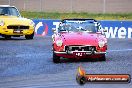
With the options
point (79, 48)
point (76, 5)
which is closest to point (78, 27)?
point (79, 48)

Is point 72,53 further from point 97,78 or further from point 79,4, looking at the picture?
point 79,4

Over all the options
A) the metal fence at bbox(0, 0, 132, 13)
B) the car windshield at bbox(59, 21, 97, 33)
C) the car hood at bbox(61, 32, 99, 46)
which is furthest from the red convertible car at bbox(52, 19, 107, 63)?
the metal fence at bbox(0, 0, 132, 13)

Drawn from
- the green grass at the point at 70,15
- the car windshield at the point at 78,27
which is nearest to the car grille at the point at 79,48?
the car windshield at the point at 78,27

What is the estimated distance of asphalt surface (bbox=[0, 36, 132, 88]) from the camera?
10704mm

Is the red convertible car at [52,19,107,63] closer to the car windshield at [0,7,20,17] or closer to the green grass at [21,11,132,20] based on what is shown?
the car windshield at [0,7,20,17]

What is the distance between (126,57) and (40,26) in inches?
601

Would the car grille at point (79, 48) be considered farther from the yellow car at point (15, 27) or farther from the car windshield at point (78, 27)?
the yellow car at point (15, 27)

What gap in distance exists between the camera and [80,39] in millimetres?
15695

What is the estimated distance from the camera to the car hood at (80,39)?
1554 cm

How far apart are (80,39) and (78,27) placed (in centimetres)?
157

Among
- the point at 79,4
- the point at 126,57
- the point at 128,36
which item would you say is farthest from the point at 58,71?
the point at 79,4

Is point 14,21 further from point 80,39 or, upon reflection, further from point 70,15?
point 70,15

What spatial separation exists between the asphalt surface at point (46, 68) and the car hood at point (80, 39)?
1.80ft

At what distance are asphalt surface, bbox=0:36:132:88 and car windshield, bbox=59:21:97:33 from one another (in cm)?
100
